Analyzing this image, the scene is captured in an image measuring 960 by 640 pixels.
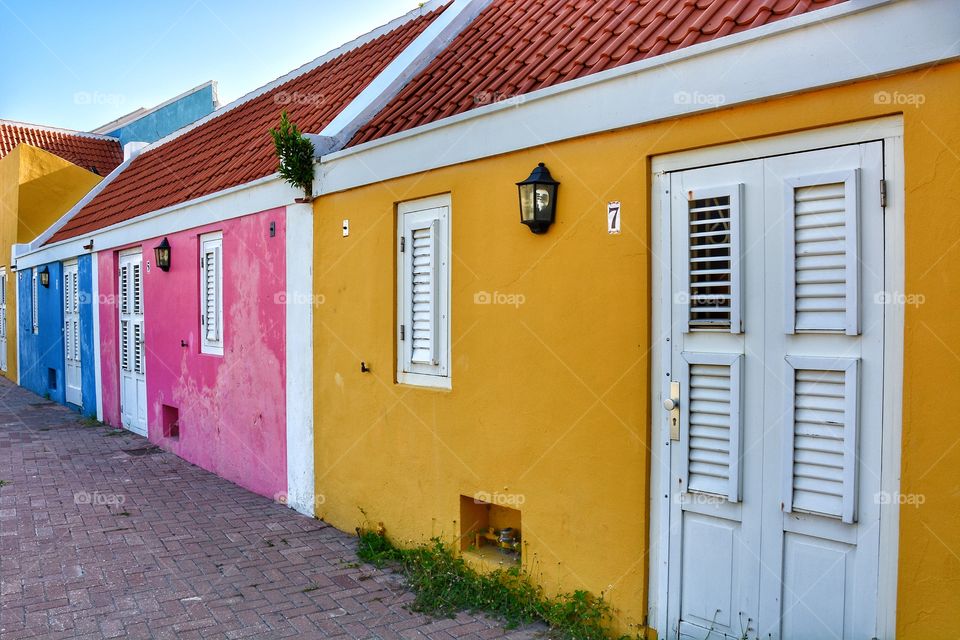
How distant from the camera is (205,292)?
889 cm

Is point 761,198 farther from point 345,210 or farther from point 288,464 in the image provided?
point 288,464

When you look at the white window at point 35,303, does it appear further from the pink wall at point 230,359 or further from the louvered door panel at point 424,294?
the louvered door panel at point 424,294

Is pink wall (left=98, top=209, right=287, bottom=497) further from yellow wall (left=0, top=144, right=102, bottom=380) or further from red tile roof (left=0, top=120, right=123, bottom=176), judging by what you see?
red tile roof (left=0, top=120, right=123, bottom=176)

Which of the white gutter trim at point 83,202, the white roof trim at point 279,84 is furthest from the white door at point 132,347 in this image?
the white gutter trim at point 83,202

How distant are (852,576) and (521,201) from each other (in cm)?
263

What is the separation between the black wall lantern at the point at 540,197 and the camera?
4449 millimetres

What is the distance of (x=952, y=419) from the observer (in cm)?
302

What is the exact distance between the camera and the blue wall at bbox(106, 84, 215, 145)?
1579 centimetres

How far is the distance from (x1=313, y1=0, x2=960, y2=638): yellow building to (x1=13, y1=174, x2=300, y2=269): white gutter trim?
2042mm

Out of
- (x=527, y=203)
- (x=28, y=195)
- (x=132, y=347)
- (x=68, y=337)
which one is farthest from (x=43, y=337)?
(x=527, y=203)

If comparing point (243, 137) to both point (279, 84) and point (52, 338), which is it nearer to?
point (279, 84)

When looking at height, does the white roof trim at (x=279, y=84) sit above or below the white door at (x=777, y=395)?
above

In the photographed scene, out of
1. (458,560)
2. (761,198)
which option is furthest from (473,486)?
(761,198)

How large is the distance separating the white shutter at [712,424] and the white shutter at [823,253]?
0.41m
